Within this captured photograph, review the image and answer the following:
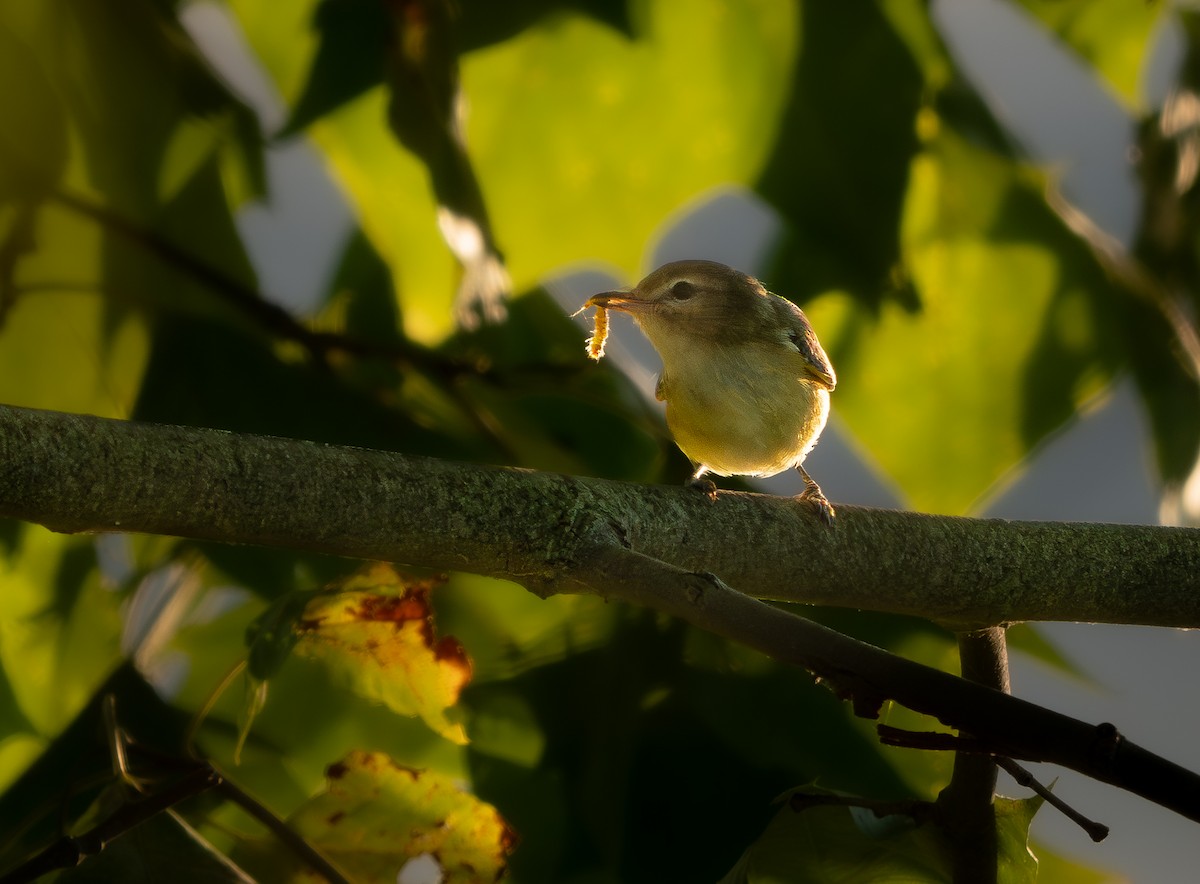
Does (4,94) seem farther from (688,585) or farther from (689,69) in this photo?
(688,585)

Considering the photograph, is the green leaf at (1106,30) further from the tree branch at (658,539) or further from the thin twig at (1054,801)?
the thin twig at (1054,801)

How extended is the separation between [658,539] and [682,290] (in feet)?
1.36

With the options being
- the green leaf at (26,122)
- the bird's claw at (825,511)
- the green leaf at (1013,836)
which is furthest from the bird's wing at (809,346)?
the green leaf at (26,122)

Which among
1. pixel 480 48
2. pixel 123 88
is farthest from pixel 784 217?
pixel 123 88

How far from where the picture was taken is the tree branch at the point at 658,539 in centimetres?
39

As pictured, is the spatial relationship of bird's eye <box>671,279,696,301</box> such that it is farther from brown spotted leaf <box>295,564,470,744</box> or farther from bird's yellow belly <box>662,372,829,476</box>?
brown spotted leaf <box>295,564,470,744</box>

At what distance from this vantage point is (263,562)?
86 cm

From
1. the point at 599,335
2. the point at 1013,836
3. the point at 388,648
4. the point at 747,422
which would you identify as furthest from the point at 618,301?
the point at 1013,836

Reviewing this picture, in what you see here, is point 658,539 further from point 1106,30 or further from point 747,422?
point 1106,30

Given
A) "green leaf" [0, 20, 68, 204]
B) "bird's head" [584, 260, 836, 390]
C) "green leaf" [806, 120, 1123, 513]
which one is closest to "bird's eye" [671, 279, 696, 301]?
"bird's head" [584, 260, 836, 390]

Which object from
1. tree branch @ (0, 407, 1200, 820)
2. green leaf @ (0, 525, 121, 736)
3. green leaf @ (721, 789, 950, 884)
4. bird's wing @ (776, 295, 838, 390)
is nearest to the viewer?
tree branch @ (0, 407, 1200, 820)

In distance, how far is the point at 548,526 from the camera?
56cm

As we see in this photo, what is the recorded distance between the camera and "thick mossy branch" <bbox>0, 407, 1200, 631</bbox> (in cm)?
49

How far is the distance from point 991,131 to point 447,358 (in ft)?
1.65
